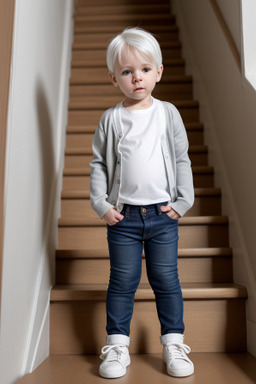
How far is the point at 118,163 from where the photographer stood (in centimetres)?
152

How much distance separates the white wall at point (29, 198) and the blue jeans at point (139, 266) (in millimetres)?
279

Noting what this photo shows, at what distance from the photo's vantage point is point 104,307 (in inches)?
65.0

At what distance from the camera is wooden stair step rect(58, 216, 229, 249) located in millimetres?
2016

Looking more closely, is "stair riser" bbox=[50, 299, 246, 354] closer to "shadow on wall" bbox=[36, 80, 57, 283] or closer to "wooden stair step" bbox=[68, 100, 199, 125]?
"shadow on wall" bbox=[36, 80, 57, 283]

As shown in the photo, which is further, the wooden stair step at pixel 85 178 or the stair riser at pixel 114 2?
the stair riser at pixel 114 2

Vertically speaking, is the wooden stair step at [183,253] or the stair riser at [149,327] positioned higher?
the wooden stair step at [183,253]

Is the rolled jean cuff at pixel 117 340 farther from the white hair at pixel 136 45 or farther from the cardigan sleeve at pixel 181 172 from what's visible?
the white hair at pixel 136 45

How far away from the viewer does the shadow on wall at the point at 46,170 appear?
1.73 m

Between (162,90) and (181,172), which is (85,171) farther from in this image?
(162,90)

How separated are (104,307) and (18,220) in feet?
1.83

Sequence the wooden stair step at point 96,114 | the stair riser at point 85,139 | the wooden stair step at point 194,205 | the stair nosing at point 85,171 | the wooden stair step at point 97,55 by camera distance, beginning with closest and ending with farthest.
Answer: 1. the wooden stair step at point 194,205
2. the stair nosing at point 85,171
3. the stair riser at point 85,139
4. the wooden stair step at point 96,114
5. the wooden stair step at point 97,55

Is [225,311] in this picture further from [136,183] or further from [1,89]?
[1,89]

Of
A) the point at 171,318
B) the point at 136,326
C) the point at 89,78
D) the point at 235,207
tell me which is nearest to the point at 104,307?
the point at 136,326

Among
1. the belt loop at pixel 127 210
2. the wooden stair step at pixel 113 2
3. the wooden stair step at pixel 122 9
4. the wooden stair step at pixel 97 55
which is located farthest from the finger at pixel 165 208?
the wooden stair step at pixel 113 2
